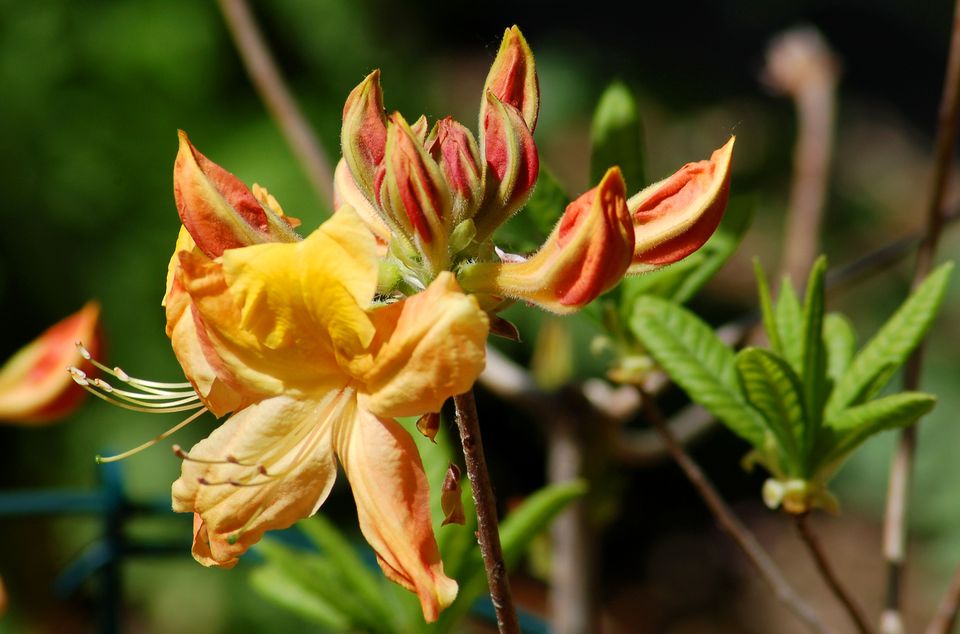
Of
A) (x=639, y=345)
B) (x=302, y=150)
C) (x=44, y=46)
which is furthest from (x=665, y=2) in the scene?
(x=639, y=345)

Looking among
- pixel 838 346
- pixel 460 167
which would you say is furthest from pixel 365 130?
pixel 838 346

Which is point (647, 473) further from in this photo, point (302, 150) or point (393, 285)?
point (393, 285)

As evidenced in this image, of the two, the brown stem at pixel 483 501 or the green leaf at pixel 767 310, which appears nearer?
the brown stem at pixel 483 501

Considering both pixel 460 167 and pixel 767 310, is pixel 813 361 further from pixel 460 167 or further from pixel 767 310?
pixel 460 167

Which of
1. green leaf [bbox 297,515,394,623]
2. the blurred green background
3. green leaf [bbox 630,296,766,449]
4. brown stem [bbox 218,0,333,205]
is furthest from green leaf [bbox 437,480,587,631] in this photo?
the blurred green background

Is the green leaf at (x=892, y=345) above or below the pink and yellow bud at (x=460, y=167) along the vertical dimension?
below

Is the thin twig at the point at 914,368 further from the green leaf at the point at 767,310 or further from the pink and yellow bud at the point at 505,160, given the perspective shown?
the pink and yellow bud at the point at 505,160

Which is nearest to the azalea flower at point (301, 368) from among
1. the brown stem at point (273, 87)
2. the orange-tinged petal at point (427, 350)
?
the orange-tinged petal at point (427, 350)
